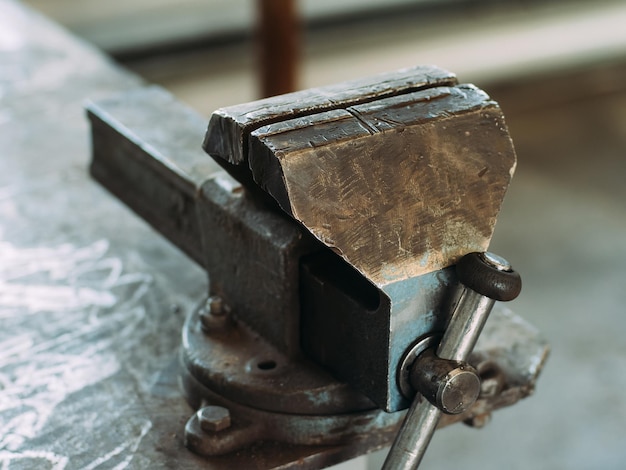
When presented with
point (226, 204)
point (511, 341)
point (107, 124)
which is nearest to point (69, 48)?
point (107, 124)

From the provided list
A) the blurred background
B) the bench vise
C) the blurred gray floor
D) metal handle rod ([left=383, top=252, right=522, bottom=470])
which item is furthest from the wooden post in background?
metal handle rod ([left=383, top=252, right=522, bottom=470])

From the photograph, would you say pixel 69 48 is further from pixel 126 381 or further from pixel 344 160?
pixel 344 160

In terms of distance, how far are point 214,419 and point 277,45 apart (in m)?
2.50

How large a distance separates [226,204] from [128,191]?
307 millimetres

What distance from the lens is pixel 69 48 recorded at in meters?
1.99

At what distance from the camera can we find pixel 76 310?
1.16m

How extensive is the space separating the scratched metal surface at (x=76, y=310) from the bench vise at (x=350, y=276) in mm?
65

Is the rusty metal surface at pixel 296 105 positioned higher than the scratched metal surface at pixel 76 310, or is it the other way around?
the rusty metal surface at pixel 296 105

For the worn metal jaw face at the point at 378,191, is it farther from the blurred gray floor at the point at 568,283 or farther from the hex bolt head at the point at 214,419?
the blurred gray floor at the point at 568,283

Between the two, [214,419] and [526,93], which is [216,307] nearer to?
[214,419]

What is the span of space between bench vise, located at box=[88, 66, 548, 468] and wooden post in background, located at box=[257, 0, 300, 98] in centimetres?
225

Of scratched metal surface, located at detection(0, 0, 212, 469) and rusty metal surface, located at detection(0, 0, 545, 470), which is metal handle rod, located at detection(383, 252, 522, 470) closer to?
rusty metal surface, located at detection(0, 0, 545, 470)

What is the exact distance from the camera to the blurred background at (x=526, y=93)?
2596mm

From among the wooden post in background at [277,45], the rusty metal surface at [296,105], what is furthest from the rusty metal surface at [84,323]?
the wooden post in background at [277,45]
